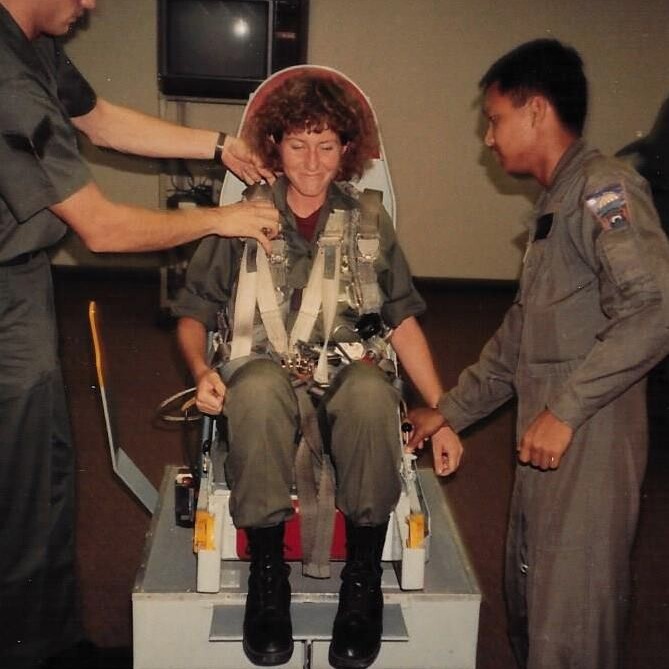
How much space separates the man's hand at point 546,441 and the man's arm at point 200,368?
0.58 metres

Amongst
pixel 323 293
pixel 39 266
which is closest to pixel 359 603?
pixel 323 293

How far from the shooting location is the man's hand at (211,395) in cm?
169

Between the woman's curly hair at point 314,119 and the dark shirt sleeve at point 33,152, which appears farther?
the woman's curly hair at point 314,119

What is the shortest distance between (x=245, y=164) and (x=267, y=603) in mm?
1022

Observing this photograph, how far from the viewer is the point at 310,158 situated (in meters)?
1.98

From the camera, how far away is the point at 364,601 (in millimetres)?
1601

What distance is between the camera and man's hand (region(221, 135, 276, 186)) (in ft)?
6.78

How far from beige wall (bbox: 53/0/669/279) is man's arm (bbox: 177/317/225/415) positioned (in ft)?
12.3

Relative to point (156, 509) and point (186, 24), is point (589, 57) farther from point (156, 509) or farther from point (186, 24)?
point (156, 509)

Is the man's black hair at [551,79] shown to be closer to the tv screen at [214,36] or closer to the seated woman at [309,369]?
the seated woman at [309,369]

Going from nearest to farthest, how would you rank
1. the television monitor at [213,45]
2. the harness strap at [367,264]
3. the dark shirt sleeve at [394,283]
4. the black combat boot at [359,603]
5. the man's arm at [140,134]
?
the black combat boot at [359,603] → the harness strap at [367,264] → the dark shirt sleeve at [394,283] → the man's arm at [140,134] → the television monitor at [213,45]

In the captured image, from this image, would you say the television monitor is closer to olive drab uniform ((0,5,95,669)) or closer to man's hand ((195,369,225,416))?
olive drab uniform ((0,5,95,669))

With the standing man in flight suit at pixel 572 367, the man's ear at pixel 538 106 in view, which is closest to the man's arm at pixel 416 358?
the standing man in flight suit at pixel 572 367

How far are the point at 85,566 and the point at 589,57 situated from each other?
4.59 meters
